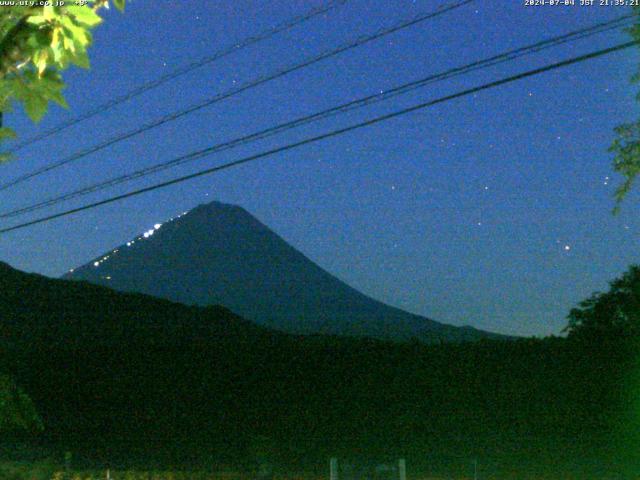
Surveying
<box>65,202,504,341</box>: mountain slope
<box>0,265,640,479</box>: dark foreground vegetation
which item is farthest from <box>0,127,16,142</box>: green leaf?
<box>65,202,504,341</box>: mountain slope

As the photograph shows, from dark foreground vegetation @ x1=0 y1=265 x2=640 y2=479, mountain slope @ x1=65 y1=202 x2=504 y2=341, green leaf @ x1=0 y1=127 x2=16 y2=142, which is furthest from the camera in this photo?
mountain slope @ x1=65 y1=202 x2=504 y2=341

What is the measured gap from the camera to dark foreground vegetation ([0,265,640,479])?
13992 mm

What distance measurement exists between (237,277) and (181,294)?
17.4 meters

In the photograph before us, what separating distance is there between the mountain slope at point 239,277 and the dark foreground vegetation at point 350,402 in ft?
139

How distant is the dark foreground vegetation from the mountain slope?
42.3 meters

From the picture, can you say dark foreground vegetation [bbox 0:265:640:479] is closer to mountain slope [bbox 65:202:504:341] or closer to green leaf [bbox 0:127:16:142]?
green leaf [bbox 0:127:16:142]

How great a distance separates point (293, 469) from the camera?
15.2 metres

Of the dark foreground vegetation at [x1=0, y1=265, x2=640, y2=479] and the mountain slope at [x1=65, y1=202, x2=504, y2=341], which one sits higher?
the mountain slope at [x1=65, y1=202, x2=504, y2=341]

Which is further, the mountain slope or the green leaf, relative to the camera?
the mountain slope

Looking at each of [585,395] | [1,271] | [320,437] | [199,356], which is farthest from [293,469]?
[1,271]

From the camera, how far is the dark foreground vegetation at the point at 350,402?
14.0 meters

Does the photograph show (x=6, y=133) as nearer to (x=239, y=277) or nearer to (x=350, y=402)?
(x=350, y=402)

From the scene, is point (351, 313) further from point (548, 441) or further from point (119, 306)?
point (548, 441)

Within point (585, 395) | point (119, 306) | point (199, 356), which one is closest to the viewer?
point (585, 395)
